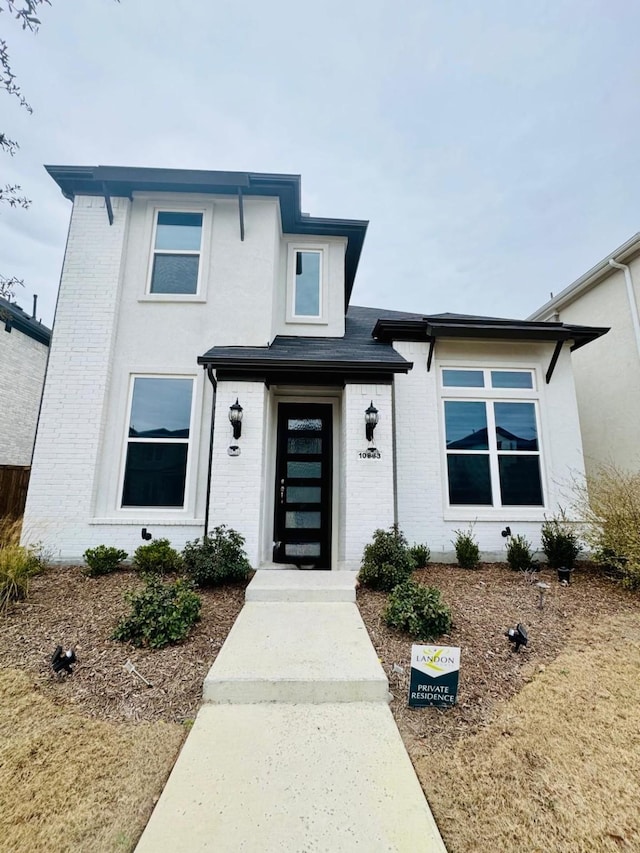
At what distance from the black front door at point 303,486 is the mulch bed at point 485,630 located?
186 cm

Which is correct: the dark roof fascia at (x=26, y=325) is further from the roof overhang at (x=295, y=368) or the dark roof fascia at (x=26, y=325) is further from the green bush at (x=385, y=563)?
the green bush at (x=385, y=563)

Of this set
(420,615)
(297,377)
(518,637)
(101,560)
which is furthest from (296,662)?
(297,377)

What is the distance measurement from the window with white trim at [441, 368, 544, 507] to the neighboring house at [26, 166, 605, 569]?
0.03 meters

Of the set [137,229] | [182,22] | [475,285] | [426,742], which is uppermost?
[475,285]

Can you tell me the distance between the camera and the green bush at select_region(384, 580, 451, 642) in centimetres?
352

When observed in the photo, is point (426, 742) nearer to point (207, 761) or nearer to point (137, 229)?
point (207, 761)

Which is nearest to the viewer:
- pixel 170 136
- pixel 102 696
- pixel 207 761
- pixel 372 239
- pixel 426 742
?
pixel 207 761

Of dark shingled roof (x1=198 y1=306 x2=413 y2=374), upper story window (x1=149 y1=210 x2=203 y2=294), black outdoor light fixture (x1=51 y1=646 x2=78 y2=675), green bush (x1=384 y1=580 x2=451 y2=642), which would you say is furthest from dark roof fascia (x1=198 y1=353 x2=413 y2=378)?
black outdoor light fixture (x1=51 y1=646 x2=78 y2=675)

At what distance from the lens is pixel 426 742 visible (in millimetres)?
2312

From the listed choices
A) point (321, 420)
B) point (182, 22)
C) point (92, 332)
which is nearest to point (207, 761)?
point (321, 420)

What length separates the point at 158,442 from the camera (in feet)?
20.6

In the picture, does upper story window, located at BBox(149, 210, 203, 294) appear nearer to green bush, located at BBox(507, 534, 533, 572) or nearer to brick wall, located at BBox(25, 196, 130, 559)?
brick wall, located at BBox(25, 196, 130, 559)

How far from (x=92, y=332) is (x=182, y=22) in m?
6.17

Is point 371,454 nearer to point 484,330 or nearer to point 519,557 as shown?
point 519,557
